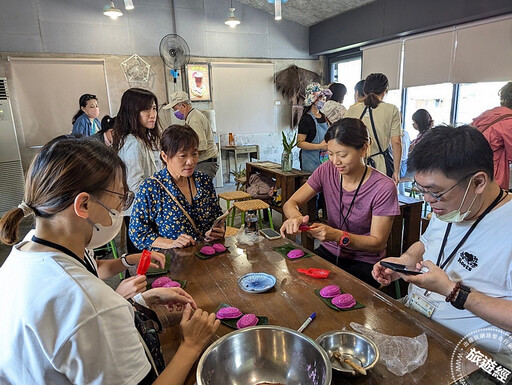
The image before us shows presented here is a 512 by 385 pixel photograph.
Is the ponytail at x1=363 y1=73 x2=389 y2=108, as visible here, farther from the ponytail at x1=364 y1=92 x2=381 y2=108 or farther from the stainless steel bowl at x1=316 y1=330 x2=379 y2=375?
the stainless steel bowl at x1=316 y1=330 x2=379 y2=375

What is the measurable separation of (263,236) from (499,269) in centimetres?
102

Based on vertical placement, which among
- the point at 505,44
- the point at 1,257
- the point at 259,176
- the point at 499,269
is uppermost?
the point at 505,44

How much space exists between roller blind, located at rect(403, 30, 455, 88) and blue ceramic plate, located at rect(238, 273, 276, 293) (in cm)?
409

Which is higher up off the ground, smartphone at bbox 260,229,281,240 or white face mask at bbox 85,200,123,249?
white face mask at bbox 85,200,123,249

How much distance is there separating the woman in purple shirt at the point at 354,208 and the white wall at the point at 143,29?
15.1ft

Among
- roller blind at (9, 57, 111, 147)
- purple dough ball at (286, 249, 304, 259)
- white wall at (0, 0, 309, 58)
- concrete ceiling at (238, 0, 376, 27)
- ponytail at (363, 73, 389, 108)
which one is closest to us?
purple dough ball at (286, 249, 304, 259)

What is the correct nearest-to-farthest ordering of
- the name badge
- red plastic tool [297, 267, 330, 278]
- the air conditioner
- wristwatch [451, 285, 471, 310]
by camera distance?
wristwatch [451, 285, 471, 310] < the name badge < red plastic tool [297, 267, 330, 278] < the air conditioner

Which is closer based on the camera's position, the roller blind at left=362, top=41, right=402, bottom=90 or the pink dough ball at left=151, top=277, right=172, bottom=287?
the pink dough ball at left=151, top=277, right=172, bottom=287

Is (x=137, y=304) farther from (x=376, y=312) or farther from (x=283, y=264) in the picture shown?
(x=376, y=312)

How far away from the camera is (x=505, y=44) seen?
3.58m

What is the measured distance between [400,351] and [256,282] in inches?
21.7

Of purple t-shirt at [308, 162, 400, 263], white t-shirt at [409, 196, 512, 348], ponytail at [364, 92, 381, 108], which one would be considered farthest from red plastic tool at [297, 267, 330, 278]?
ponytail at [364, 92, 381, 108]

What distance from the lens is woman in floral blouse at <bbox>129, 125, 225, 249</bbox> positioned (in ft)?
5.70

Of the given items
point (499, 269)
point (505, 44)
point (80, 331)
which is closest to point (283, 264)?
point (499, 269)
